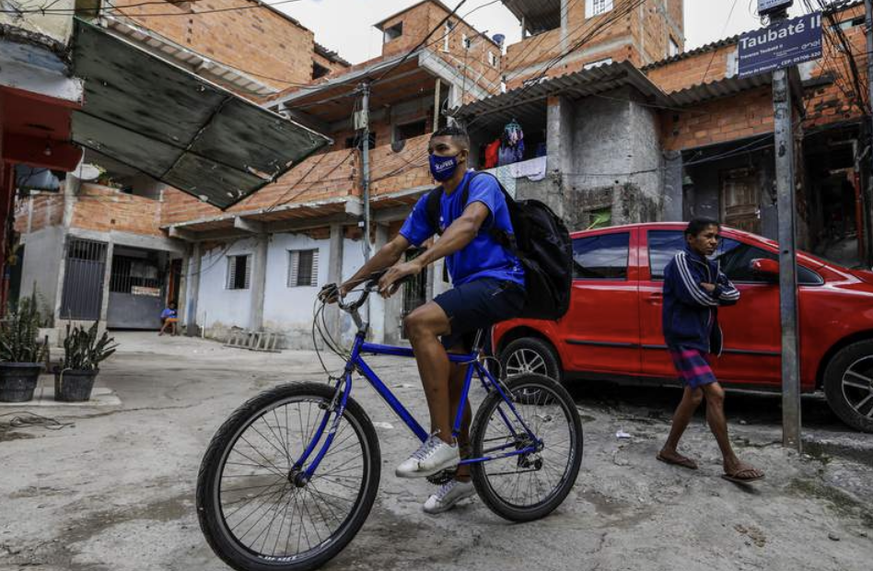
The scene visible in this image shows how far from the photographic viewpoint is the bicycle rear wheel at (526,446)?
7.98 ft

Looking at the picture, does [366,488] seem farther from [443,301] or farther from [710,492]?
[710,492]

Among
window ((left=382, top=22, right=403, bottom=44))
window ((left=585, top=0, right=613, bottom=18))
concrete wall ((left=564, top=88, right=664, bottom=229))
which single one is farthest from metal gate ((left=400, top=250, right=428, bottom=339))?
window ((left=585, top=0, right=613, bottom=18))

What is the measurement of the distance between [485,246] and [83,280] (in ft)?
57.6

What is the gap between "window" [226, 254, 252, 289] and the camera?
56.2ft

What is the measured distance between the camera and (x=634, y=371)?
15.5 ft

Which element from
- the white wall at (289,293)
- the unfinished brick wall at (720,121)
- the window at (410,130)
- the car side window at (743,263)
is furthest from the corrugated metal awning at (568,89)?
the car side window at (743,263)

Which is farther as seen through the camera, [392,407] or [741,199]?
[741,199]

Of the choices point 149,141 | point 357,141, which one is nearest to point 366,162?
point 357,141

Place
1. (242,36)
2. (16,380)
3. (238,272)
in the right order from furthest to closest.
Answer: (242,36) → (238,272) → (16,380)

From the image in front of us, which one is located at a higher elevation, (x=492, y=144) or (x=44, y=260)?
(x=492, y=144)

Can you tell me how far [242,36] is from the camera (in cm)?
1844

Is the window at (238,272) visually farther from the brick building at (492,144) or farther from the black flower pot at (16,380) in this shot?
the black flower pot at (16,380)

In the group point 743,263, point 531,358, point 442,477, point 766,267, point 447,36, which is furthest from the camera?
point 447,36

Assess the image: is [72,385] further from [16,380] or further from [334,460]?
[334,460]
